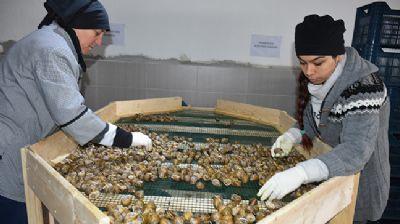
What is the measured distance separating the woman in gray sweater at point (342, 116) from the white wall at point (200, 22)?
2268 mm

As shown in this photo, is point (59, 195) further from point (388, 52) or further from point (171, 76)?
point (171, 76)

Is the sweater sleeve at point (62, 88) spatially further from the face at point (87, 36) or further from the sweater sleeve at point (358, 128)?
the sweater sleeve at point (358, 128)

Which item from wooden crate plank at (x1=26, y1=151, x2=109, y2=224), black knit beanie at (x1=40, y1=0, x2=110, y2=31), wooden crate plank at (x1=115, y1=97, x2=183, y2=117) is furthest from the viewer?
wooden crate plank at (x1=115, y1=97, x2=183, y2=117)

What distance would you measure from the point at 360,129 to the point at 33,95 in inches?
64.1

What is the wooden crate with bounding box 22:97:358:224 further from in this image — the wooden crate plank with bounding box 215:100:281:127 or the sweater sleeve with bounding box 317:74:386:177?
the wooden crate plank with bounding box 215:100:281:127

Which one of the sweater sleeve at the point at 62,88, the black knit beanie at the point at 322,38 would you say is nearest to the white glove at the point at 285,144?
the black knit beanie at the point at 322,38

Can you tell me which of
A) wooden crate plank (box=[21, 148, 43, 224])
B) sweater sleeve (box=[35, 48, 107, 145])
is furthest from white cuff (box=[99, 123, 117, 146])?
wooden crate plank (box=[21, 148, 43, 224])

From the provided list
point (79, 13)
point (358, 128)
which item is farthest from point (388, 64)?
point (79, 13)

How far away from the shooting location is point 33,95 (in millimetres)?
1583

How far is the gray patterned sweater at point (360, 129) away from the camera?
140 cm

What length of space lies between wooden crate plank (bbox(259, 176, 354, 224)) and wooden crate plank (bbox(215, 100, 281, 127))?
1643 millimetres

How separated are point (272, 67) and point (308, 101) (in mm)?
2127

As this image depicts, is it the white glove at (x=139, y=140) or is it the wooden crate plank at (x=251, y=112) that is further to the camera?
the wooden crate plank at (x=251, y=112)

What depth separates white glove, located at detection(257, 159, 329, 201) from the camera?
141 cm
